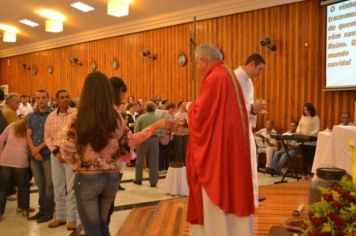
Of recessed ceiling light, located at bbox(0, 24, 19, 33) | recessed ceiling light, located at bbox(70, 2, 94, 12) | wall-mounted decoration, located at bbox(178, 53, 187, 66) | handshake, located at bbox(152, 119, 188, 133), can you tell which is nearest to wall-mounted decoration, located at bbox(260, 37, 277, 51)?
wall-mounted decoration, located at bbox(178, 53, 187, 66)

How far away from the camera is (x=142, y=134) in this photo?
9.93 ft

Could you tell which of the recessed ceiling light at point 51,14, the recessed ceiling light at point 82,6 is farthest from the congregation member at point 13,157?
the recessed ceiling light at point 51,14

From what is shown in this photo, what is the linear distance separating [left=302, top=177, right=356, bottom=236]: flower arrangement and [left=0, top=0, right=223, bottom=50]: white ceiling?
10017mm

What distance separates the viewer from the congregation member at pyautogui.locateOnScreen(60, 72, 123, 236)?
8.90 feet

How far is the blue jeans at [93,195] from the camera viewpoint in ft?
9.10

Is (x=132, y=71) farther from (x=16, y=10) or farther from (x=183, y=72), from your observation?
(x=16, y=10)

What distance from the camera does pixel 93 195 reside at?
2.79 m

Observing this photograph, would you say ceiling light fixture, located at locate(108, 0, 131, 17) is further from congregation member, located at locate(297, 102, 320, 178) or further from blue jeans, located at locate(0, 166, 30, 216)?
blue jeans, located at locate(0, 166, 30, 216)

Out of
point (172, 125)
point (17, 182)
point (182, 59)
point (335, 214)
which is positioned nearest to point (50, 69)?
point (182, 59)

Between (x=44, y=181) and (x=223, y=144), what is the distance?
3312mm

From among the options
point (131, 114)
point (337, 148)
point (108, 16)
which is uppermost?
point (108, 16)

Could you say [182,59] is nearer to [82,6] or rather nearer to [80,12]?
[82,6]

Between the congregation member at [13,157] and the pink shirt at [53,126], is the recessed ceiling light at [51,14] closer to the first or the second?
the congregation member at [13,157]

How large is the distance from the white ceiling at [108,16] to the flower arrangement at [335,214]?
338 inches
